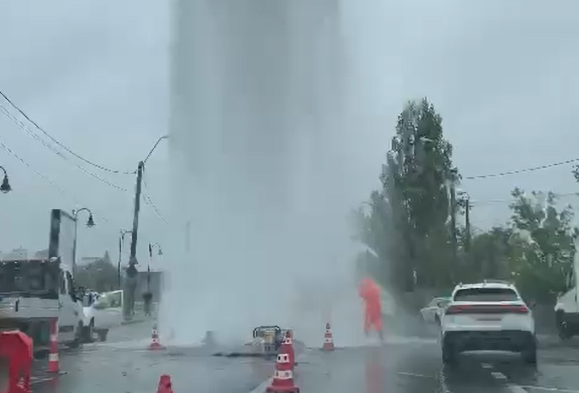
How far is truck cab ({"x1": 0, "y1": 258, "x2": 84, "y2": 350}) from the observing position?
21.6 meters

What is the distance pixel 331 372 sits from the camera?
16766 mm

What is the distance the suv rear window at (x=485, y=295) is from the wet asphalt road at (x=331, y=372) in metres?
1.35

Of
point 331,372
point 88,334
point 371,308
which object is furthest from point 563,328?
point 331,372

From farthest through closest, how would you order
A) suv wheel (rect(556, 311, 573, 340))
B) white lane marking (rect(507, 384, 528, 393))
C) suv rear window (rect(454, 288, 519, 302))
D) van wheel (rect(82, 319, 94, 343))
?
suv wheel (rect(556, 311, 573, 340)) → van wheel (rect(82, 319, 94, 343)) → suv rear window (rect(454, 288, 519, 302)) → white lane marking (rect(507, 384, 528, 393))

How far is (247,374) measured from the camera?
16516 millimetres

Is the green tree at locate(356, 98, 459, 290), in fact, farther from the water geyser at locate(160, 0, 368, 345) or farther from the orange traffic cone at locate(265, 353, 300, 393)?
the orange traffic cone at locate(265, 353, 300, 393)

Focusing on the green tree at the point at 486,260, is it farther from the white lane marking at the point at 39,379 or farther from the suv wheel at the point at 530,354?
the white lane marking at the point at 39,379

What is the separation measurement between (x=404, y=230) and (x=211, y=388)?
41.1 metres

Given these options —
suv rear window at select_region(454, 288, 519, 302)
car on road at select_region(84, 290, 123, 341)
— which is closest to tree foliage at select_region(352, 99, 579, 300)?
car on road at select_region(84, 290, 123, 341)

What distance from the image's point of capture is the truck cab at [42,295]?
21625 millimetres

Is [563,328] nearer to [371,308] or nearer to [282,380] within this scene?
[371,308]

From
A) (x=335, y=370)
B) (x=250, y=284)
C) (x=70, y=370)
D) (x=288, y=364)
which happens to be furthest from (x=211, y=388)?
(x=250, y=284)

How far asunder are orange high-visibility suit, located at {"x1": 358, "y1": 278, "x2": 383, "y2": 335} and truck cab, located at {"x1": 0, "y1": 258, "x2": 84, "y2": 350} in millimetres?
8629

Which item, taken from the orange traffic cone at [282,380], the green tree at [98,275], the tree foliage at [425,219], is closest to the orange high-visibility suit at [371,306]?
the orange traffic cone at [282,380]
